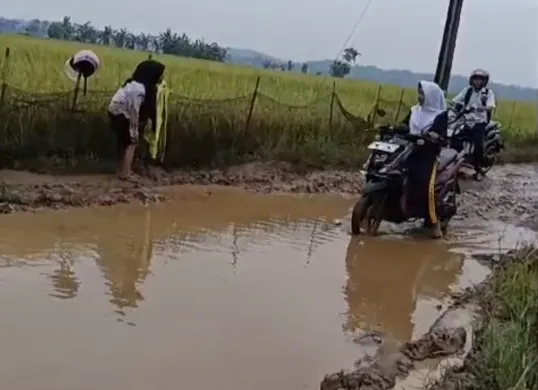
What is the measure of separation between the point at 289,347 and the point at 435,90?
3.57 meters

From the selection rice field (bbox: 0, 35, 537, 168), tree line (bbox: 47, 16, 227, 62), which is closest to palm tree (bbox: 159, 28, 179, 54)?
tree line (bbox: 47, 16, 227, 62)

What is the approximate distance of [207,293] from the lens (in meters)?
5.59

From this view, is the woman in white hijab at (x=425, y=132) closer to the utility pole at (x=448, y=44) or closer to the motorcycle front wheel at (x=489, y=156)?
the motorcycle front wheel at (x=489, y=156)

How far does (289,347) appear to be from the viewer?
15.4ft

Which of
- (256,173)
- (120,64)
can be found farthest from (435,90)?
(120,64)

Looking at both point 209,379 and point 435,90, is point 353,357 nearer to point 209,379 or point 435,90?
point 209,379

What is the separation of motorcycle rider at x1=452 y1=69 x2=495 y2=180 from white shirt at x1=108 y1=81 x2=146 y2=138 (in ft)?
15.7

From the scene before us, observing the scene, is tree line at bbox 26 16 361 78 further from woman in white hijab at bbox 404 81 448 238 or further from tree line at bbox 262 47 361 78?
woman in white hijab at bbox 404 81 448 238

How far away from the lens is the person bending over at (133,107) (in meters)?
8.85

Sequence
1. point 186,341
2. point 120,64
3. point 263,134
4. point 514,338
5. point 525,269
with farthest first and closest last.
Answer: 1. point 120,64
2. point 263,134
3. point 525,269
4. point 186,341
5. point 514,338

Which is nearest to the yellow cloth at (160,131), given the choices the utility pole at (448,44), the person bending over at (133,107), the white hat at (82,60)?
the person bending over at (133,107)

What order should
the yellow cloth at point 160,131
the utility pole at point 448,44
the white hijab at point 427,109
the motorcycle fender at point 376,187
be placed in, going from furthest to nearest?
the utility pole at point 448,44 → the yellow cloth at point 160,131 → the motorcycle fender at point 376,187 → the white hijab at point 427,109

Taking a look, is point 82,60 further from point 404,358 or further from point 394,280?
point 404,358

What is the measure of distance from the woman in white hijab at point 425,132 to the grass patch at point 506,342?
2210 mm
